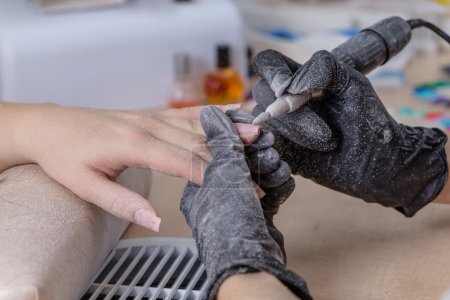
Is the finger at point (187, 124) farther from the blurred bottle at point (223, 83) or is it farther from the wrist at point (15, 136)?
the blurred bottle at point (223, 83)

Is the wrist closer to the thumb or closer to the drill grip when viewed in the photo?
the thumb

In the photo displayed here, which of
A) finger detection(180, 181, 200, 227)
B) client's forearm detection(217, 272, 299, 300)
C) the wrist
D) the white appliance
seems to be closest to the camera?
client's forearm detection(217, 272, 299, 300)

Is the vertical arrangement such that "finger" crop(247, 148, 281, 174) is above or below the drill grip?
below

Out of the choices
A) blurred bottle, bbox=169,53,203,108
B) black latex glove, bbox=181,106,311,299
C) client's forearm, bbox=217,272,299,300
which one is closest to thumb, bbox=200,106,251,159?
black latex glove, bbox=181,106,311,299

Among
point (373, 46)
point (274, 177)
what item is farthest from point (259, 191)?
point (373, 46)

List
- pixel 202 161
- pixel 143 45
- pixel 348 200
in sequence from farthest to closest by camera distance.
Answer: pixel 143 45 < pixel 348 200 < pixel 202 161

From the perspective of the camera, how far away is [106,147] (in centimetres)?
58

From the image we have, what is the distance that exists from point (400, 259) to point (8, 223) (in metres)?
0.35

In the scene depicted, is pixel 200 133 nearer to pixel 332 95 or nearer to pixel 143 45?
pixel 332 95

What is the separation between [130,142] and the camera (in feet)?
1.92

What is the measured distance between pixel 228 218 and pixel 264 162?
76 millimetres

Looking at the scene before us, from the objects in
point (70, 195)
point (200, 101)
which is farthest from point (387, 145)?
point (200, 101)

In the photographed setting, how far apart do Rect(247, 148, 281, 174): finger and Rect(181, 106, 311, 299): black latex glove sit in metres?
0.02

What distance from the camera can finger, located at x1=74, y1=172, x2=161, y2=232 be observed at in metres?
0.54
